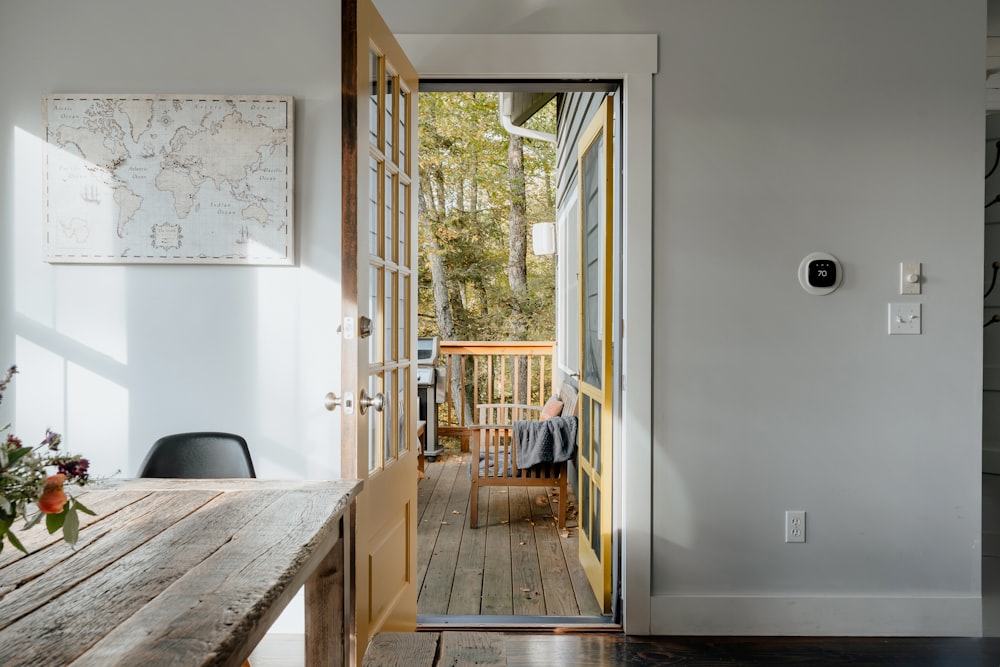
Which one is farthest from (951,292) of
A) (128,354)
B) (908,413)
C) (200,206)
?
(128,354)

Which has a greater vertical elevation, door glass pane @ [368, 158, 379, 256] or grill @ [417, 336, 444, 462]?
door glass pane @ [368, 158, 379, 256]

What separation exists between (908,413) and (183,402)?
8.93 feet

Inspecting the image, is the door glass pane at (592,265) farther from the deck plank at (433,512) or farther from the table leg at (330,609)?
the table leg at (330,609)

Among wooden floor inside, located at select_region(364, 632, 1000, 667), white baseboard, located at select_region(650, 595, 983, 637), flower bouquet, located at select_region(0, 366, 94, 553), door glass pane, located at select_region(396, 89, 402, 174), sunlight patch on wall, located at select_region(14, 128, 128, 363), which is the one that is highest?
→ door glass pane, located at select_region(396, 89, 402, 174)

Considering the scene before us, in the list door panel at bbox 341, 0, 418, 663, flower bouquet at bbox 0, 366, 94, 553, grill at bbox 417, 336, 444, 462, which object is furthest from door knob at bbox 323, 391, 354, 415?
grill at bbox 417, 336, 444, 462

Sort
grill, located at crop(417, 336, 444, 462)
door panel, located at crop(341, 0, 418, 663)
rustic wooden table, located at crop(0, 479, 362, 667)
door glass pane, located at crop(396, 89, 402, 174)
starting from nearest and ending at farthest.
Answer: rustic wooden table, located at crop(0, 479, 362, 667)
door panel, located at crop(341, 0, 418, 663)
door glass pane, located at crop(396, 89, 402, 174)
grill, located at crop(417, 336, 444, 462)

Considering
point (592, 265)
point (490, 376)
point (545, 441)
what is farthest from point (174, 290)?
point (490, 376)

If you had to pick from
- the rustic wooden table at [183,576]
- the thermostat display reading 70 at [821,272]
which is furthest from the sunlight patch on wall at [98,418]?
the thermostat display reading 70 at [821,272]

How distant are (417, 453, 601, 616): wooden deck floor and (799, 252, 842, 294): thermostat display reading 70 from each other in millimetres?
1594

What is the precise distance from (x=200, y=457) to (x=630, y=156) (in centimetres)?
182

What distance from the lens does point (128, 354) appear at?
2561 millimetres

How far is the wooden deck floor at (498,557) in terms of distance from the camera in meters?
2.97

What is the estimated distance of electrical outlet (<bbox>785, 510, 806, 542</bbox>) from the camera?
2578mm

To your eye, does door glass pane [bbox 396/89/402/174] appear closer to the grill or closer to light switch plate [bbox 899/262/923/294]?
light switch plate [bbox 899/262/923/294]
